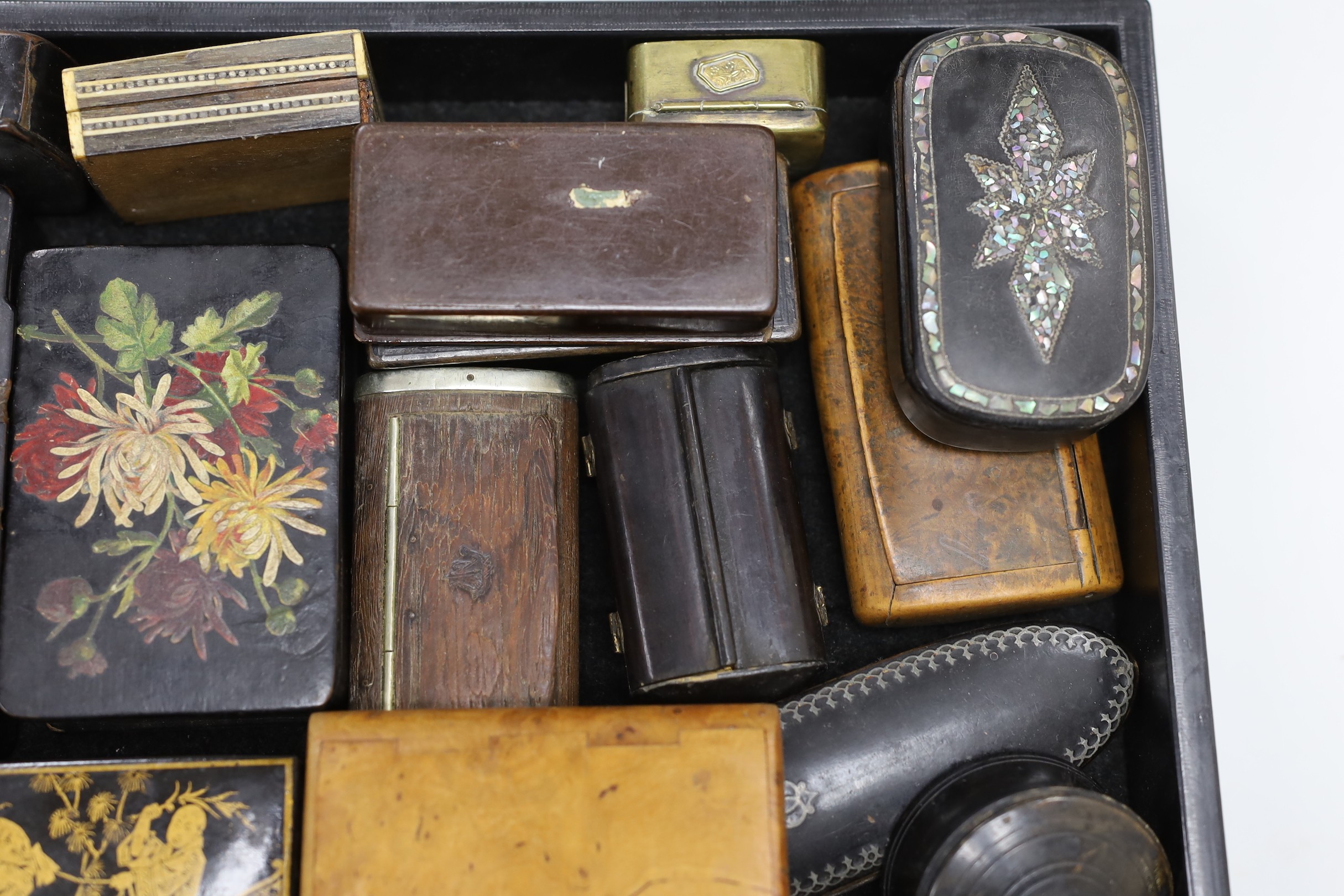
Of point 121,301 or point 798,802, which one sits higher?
point 121,301

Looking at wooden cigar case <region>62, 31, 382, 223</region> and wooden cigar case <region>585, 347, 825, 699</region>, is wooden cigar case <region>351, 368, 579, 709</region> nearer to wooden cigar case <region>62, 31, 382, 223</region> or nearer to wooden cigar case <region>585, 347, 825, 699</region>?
wooden cigar case <region>585, 347, 825, 699</region>

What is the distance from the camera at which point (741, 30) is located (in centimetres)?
152

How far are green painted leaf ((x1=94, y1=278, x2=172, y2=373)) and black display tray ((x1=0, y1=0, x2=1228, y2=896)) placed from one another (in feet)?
0.75

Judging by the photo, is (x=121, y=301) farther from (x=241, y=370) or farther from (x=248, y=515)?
(x=248, y=515)

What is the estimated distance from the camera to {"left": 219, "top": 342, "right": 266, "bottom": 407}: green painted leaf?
1.43 meters

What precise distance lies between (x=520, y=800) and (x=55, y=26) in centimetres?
113

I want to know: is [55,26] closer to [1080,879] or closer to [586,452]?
[586,452]

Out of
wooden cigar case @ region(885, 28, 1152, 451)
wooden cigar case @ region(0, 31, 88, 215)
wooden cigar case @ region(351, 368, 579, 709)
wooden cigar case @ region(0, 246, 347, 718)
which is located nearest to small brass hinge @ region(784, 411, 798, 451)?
wooden cigar case @ region(885, 28, 1152, 451)

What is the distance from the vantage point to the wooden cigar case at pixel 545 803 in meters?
1.27

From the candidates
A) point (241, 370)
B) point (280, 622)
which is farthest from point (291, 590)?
point (241, 370)

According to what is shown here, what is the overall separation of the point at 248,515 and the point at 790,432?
0.69 metres

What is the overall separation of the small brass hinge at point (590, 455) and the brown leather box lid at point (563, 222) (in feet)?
0.65

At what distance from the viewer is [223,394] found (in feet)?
4.69

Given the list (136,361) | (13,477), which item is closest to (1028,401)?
(136,361)
